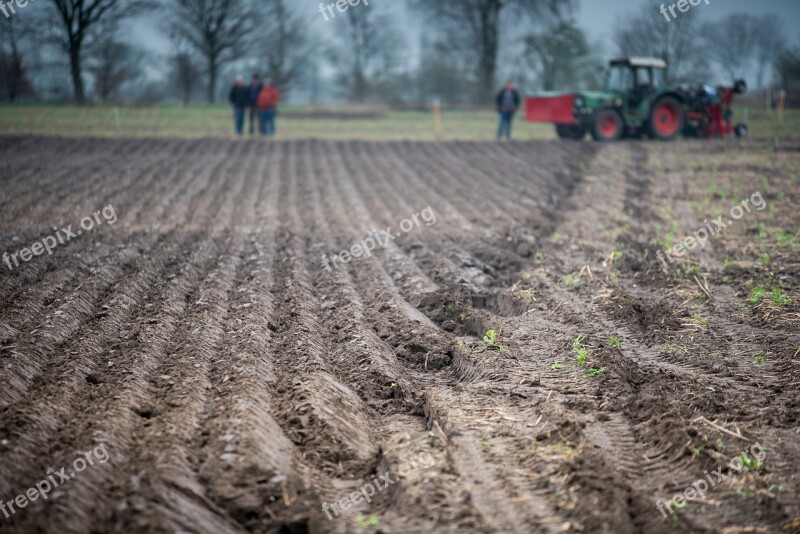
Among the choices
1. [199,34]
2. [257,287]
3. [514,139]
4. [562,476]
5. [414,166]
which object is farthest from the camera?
[199,34]

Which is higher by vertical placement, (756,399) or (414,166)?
(414,166)

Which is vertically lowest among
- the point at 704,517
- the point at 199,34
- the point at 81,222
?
the point at 704,517

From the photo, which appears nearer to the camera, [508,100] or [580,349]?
[580,349]

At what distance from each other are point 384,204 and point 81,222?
16.4 feet

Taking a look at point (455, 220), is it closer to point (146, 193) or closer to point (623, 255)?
point (623, 255)

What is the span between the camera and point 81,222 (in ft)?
32.8

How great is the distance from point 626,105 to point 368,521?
18885 millimetres

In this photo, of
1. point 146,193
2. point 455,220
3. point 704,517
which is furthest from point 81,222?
point 704,517

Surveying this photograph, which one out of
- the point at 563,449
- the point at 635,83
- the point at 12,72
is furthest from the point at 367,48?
the point at 563,449

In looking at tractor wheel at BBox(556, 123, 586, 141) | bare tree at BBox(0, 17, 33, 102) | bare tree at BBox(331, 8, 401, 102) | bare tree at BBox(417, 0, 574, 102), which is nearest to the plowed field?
tractor wheel at BBox(556, 123, 586, 141)

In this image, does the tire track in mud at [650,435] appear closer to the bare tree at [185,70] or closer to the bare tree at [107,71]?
the bare tree at [107,71]

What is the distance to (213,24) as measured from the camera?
39.7 metres

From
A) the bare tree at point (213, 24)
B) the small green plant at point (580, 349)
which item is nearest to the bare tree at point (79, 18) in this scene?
the bare tree at point (213, 24)

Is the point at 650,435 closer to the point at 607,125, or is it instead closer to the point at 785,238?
the point at 785,238
